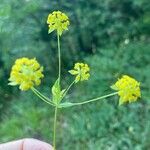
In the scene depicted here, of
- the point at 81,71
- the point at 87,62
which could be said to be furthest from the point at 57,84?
the point at 87,62

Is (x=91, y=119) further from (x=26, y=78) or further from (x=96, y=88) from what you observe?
(x=26, y=78)

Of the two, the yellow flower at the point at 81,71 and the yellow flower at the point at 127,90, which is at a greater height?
the yellow flower at the point at 81,71

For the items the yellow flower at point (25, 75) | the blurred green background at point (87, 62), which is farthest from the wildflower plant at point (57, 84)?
the blurred green background at point (87, 62)

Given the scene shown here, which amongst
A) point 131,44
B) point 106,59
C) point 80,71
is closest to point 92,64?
point 106,59

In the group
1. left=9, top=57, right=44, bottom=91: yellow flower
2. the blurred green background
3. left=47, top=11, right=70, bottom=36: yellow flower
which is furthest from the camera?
the blurred green background

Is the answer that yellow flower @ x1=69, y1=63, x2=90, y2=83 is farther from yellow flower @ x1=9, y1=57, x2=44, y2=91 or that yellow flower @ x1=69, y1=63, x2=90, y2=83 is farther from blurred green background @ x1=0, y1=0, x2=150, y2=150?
blurred green background @ x1=0, y1=0, x2=150, y2=150

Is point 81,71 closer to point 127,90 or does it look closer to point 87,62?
point 127,90

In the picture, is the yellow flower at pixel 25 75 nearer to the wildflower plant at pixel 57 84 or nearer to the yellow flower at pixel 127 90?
the wildflower plant at pixel 57 84

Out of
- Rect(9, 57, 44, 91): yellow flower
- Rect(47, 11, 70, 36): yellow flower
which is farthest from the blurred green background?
Rect(9, 57, 44, 91): yellow flower
